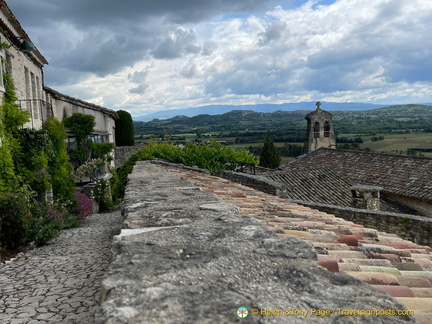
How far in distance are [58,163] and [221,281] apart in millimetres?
13595

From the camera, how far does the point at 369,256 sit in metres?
2.64

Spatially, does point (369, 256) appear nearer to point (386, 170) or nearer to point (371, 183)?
point (371, 183)

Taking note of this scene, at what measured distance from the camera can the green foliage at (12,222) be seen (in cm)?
812

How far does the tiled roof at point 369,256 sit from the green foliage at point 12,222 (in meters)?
6.46

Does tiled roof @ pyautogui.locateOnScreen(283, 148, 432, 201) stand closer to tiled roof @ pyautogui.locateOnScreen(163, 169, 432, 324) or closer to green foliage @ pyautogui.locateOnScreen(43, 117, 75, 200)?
green foliage @ pyautogui.locateOnScreen(43, 117, 75, 200)

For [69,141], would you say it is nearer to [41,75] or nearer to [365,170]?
[41,75]

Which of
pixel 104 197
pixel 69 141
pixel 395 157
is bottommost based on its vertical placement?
pixel 104 197

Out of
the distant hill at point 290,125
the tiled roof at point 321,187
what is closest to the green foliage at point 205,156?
the tiled roof at point 321,187

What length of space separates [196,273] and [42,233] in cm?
849

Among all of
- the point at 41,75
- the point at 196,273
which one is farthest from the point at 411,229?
the point at 41,75

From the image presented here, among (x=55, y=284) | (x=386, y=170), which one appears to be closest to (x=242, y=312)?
(x=55, y=284)

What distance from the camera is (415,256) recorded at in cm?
288

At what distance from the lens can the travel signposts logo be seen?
1.45 metres

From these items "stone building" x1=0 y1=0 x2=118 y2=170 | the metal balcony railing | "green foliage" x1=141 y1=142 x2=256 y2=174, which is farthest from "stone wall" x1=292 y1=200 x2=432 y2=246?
the metal balcony railing
